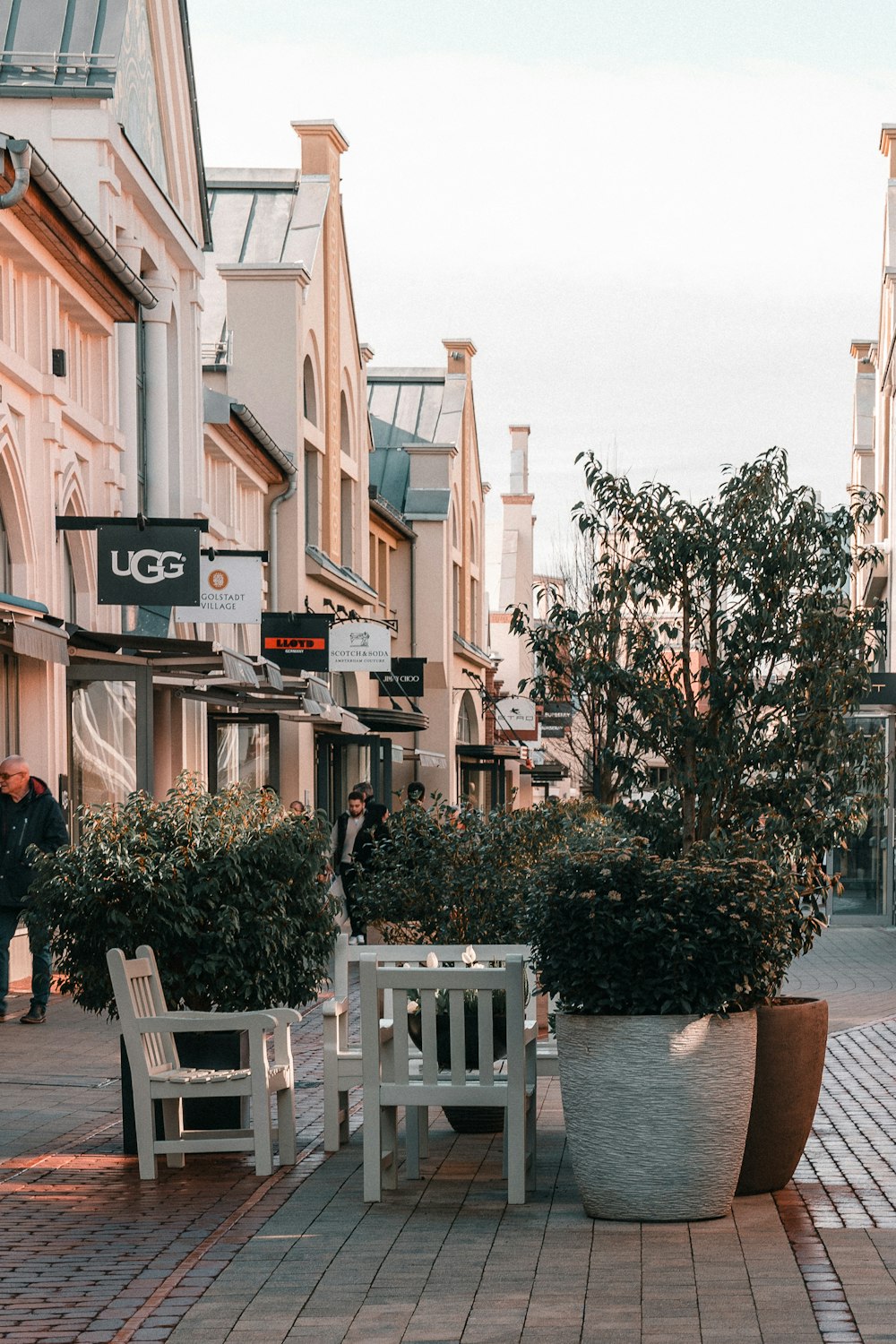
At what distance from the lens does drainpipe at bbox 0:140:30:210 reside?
1340cm

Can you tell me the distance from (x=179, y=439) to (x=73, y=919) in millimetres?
15358

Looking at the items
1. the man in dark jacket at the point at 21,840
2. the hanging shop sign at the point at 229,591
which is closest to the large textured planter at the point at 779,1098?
the man in dark jacket at the point at 21,840

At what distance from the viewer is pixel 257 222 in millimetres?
32938

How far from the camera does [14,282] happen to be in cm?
1627

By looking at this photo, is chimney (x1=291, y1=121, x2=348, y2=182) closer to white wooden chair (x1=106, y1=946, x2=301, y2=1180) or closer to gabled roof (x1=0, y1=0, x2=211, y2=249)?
gabled roof (x1=0, y1=0, x2=211, y2=249)

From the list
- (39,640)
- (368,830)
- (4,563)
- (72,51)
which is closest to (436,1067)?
(39,640)

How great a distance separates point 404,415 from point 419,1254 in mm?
42630

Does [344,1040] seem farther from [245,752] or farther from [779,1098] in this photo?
[245,752]

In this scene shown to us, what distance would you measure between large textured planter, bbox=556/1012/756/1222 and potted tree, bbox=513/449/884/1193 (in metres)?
3.37

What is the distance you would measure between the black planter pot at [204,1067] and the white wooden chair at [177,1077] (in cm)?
21

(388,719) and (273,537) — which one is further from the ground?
(273,537)

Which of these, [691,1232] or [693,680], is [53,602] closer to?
[693,680]

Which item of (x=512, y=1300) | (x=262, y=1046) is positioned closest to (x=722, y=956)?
(x=512, y=1300)

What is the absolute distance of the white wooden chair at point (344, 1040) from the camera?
26.4 feet
